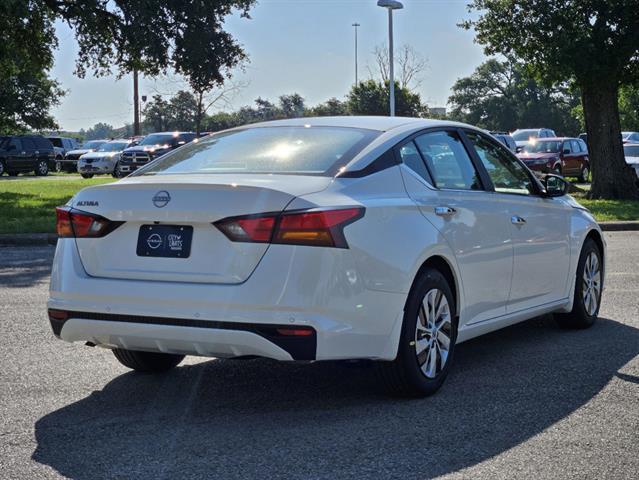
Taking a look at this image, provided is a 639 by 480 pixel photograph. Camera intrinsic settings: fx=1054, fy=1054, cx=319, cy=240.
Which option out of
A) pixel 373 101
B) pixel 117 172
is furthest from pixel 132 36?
pixel 373 101

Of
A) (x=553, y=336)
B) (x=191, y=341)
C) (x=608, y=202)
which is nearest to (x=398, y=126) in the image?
(x=191, y=341)

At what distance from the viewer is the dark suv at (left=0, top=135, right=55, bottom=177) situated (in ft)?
152

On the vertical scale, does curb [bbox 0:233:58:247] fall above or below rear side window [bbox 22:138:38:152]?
below

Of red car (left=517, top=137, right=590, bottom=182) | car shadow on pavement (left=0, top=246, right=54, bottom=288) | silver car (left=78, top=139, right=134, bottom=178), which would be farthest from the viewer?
silver car (left=78, top=139, right=134, bottom=178)

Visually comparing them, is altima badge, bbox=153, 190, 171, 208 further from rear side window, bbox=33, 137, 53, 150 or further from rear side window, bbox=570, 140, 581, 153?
rear side window, bbox=33, 137, 53, 150

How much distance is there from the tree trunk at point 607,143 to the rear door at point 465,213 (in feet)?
68.3

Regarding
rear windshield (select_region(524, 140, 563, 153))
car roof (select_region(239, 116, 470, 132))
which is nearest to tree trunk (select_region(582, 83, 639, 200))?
rear windshield (select_region(524, 140, 563, 153))

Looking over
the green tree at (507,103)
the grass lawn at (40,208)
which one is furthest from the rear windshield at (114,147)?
the green tree at (507,103)

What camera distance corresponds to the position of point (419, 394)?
19.0ft

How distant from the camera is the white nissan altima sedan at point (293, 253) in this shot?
16.9 ft

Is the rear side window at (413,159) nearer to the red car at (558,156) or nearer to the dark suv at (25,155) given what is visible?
the red car at (558,156)

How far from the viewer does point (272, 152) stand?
6.00 metres

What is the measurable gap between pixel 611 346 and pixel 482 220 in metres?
1.61

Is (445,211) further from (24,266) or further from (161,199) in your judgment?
(24,266)
